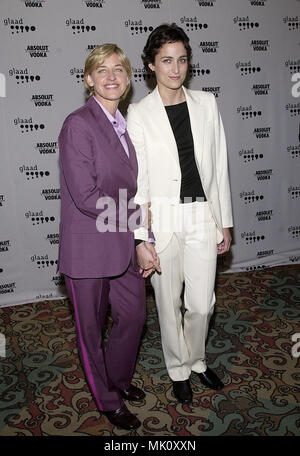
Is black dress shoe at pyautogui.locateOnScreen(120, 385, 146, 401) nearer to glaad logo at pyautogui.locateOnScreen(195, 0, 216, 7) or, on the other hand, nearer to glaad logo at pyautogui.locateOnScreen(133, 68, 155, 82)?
glaad logo at pyautogui.locateOnScreen(133, 68, 155, 82)

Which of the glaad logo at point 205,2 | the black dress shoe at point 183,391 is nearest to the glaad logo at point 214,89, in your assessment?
the glaad logo at point 205,2

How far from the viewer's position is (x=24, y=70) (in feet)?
11.6

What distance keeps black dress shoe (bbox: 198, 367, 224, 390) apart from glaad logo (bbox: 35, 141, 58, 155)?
223 centimetres

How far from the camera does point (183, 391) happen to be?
2.53m

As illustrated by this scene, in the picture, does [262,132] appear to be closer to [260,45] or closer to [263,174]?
[263,174]

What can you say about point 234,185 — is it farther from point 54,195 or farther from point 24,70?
point 24,70

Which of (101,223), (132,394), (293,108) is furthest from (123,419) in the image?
(293,108)

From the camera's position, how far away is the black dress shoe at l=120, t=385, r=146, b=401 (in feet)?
8.39

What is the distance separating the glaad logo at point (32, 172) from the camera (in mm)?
3754

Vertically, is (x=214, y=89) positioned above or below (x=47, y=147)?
above

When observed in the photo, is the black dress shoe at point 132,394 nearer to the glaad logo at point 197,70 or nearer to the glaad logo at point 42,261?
the glaad logo at point 42,261

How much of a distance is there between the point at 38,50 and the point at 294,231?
9.91ft

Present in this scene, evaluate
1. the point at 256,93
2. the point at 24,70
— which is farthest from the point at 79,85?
the point at 256,93

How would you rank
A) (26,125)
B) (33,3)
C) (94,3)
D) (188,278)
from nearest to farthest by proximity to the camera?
(188,278)
(33,3)
(94,3)
(26,125)
